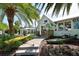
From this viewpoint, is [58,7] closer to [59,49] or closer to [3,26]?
[59,49]

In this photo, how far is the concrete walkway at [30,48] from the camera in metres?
5.32

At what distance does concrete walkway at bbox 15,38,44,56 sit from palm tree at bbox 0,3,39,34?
12.8 inches

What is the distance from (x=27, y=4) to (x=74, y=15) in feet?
2.67

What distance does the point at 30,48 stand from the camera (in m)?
5.38

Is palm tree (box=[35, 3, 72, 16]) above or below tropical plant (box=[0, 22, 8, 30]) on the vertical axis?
above

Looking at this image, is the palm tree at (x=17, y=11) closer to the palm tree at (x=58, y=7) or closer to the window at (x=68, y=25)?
the palm tree at (x=58, y=7)

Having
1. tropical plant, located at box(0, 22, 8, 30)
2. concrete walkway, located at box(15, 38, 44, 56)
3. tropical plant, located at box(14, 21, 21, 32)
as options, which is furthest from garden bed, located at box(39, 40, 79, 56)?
tropical plant, located at box(0, 22, 8, 30)

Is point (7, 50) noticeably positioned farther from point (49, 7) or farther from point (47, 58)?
point (49, 7)

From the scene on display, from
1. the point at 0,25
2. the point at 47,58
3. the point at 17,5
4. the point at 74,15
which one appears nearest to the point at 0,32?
the point at 0,25

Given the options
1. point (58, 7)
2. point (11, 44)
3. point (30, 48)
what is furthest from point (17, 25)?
point (58, 7)

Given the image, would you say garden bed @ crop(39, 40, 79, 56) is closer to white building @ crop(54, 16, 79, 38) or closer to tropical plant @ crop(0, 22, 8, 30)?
white building @ crop(54, 16, 79, 38)

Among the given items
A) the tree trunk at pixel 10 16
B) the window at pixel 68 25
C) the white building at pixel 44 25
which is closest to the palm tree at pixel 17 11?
the tree trunk at pixel 10 16

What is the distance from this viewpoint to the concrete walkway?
5320mm

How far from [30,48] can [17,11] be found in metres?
0.67
